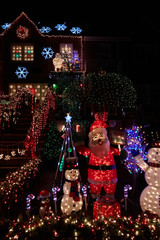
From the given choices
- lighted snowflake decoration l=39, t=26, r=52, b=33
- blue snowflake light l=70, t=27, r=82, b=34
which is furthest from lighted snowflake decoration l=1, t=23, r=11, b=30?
blue snowflake light l=70, t=27, r=82, b=34

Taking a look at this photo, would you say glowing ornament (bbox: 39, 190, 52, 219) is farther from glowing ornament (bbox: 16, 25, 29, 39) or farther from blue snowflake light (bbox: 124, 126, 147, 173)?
glowing ornament (bbox: 16, 25, 29, 39)

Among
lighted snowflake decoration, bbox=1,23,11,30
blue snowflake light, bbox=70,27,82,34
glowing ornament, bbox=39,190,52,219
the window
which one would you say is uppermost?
lighted snowflake decoration, bbox=1,23,11,30

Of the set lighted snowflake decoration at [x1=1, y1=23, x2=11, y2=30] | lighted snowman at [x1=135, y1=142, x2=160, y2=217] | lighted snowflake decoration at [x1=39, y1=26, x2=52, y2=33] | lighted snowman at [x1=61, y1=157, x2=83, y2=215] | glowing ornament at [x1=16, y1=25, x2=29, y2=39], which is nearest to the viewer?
lighted snowman at [x1=135, y1=142, x2=160, y2=217]

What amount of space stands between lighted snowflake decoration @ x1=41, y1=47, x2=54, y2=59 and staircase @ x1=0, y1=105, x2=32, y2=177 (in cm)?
676

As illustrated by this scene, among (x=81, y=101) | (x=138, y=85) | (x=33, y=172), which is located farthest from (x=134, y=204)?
(x=138, y=85)

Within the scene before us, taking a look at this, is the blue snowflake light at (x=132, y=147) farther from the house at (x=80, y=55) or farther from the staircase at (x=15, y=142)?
the house at (x=80, y=55)

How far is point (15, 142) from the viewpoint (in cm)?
1013

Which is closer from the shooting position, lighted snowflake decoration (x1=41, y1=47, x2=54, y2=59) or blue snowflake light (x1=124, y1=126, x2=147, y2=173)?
blue snowflake light (x1=124, y1=126, x2=147, y2=173)

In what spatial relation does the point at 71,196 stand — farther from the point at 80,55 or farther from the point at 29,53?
the point at 29,53

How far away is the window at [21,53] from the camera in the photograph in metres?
17.8

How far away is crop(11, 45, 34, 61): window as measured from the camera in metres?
17.8

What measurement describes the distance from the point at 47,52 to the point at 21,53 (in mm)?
2252

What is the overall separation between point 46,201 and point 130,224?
104 inches

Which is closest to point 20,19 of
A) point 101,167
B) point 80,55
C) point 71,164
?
point 80,55
